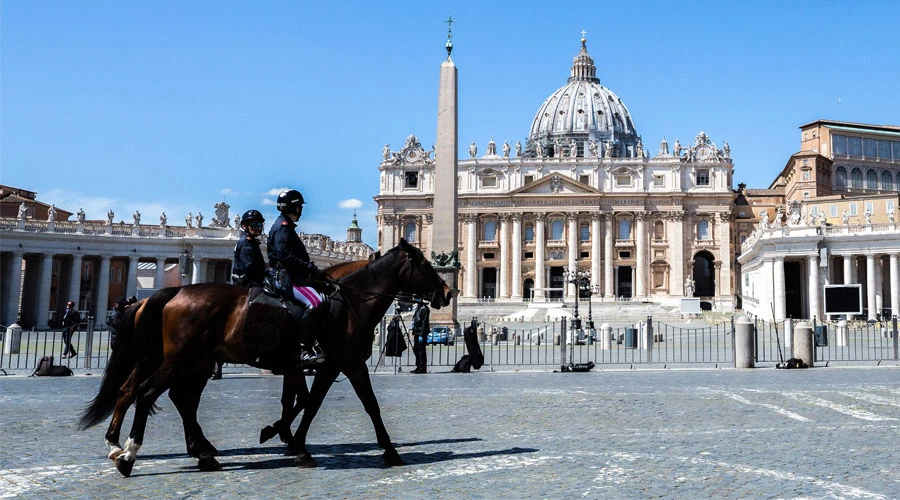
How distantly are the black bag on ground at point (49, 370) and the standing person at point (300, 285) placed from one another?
1196 cm

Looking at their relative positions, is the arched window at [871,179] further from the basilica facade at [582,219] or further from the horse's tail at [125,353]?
the horse's tail at [125,353]

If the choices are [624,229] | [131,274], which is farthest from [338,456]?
[624,229]

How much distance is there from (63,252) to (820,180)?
Answer: 6878 cm

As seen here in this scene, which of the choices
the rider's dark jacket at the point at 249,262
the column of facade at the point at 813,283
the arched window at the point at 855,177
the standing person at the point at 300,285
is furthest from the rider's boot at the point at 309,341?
the arched window at the point at 855,177

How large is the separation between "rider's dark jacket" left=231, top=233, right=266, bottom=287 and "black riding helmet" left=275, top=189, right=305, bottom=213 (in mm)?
464

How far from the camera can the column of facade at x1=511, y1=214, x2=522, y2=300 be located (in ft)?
285

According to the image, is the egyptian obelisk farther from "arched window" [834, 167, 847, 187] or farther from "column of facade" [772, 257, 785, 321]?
"arched window" [834, 167, 847, 187]

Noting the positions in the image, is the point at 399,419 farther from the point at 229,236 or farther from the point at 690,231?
the point at 690,231

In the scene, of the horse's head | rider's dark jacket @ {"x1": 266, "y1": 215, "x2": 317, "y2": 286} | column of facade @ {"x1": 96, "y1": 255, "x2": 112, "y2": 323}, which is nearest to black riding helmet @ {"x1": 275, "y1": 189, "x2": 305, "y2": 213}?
rider's dark jacket @ {"x1": 266, "y1": 215, "x2": 317, "y2": 286}

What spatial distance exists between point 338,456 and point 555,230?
81.3 meters

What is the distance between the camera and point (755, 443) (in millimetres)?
8281

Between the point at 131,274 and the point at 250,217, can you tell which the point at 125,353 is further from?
the point at 131,274

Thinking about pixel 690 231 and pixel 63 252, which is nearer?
pixel 63 252

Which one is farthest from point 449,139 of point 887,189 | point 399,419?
point 887,189
